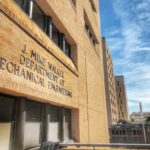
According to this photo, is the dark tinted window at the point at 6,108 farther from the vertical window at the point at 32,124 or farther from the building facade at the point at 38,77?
the vertical window at the point at 32,124

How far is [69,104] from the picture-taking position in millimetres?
8414

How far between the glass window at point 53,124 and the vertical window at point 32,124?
0.91 meters

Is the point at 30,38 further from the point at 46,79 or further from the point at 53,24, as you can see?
the point at 53,24

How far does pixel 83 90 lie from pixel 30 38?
6.14 m

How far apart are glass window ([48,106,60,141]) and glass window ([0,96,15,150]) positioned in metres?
2.53

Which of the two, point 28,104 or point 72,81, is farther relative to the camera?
point 72,81

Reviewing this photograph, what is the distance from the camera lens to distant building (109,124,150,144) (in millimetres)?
50656

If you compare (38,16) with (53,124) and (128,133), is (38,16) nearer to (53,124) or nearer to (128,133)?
(53,124)

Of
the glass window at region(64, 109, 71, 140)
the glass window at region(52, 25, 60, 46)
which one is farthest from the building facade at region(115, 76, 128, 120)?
the glass window at region(52, 25, 60, 46)

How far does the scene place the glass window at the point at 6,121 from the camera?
185 inches

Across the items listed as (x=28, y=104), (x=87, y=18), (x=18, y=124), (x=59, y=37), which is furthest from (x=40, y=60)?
(x=87, y=18)

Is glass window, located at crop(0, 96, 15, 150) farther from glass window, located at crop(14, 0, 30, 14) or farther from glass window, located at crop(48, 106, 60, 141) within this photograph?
glass window, located at crop(14, 0, 30, 14)

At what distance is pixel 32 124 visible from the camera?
6164 millimetres

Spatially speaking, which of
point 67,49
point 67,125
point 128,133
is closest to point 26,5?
point 67,49
